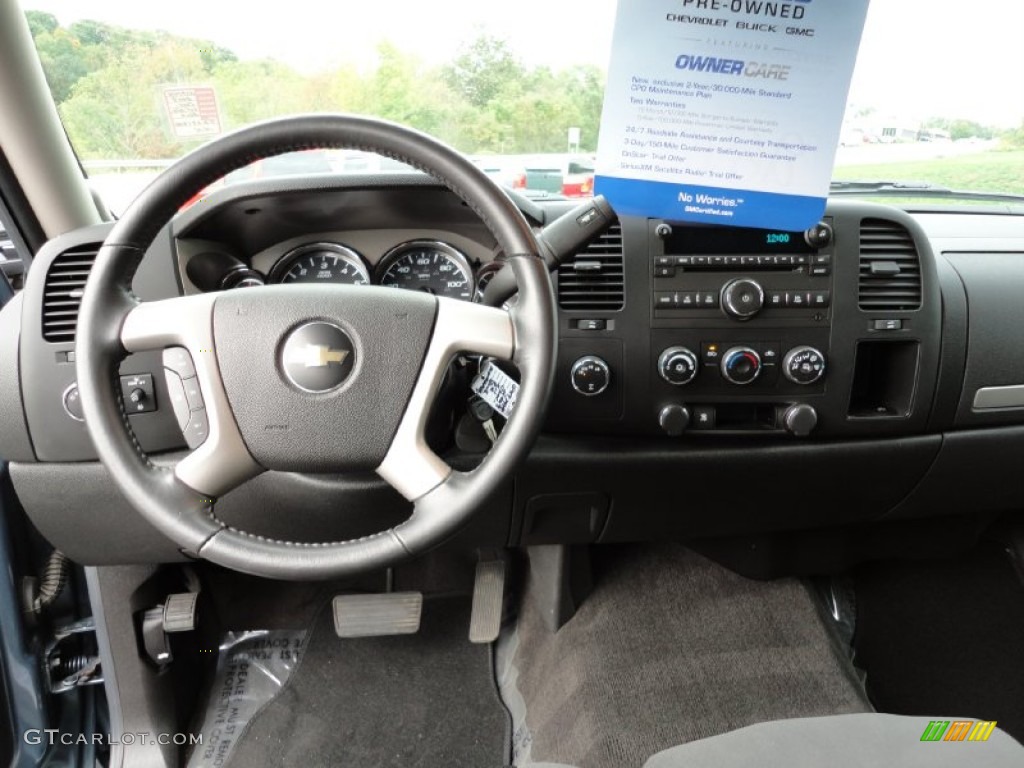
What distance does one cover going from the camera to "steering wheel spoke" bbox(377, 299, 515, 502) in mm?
936

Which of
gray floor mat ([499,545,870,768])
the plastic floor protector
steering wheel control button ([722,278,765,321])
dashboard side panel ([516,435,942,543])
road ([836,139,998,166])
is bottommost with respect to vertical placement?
the plastic floor protector

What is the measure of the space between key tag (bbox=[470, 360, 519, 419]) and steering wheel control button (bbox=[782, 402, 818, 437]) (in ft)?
1.92

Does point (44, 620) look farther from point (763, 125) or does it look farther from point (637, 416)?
point (763, 125)

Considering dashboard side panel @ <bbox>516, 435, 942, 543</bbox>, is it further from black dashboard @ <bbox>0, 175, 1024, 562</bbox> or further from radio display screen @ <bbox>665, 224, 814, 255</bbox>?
radio display screen @ <bbox>665, 224, 814, 255</bbox>

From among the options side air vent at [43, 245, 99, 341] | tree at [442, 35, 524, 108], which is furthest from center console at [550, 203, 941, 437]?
side air vent at [43, 245, 99, 341]

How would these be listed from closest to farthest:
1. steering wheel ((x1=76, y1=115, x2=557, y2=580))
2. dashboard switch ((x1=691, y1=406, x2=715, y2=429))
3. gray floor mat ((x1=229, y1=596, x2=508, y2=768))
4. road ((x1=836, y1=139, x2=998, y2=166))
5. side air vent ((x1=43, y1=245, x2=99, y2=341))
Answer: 1. steering wheel ((x1=76, y1=115, x2=557, y2=580))
2. side air vent ((x1=43, y1=245, x2=99, y2=341))
3. dashboard switch ((x1=691, y1=406, x2=715, y2=429))
4. road ((x1=836, y1=139, x2=998, y2=166))
5. gray floor mat ((x1=229, y1=596, x2=508, y2=768))

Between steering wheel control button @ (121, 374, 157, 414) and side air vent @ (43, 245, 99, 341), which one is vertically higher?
side air vent @ (43, 245, 99, 341)

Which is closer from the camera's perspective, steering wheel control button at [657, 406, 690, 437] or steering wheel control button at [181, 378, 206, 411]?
steering wheel control button at [181, 378, 206, 411]

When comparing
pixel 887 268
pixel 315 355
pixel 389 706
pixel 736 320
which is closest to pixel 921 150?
pixel 887 268

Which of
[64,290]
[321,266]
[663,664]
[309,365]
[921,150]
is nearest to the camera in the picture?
[309,365]

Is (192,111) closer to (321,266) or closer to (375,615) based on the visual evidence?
(321,266)

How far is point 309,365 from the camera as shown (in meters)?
0.95

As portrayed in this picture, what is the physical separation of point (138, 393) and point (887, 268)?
4.50 feet

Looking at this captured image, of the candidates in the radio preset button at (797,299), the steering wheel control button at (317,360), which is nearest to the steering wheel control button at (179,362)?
the steering wheel control button at (317,360)
